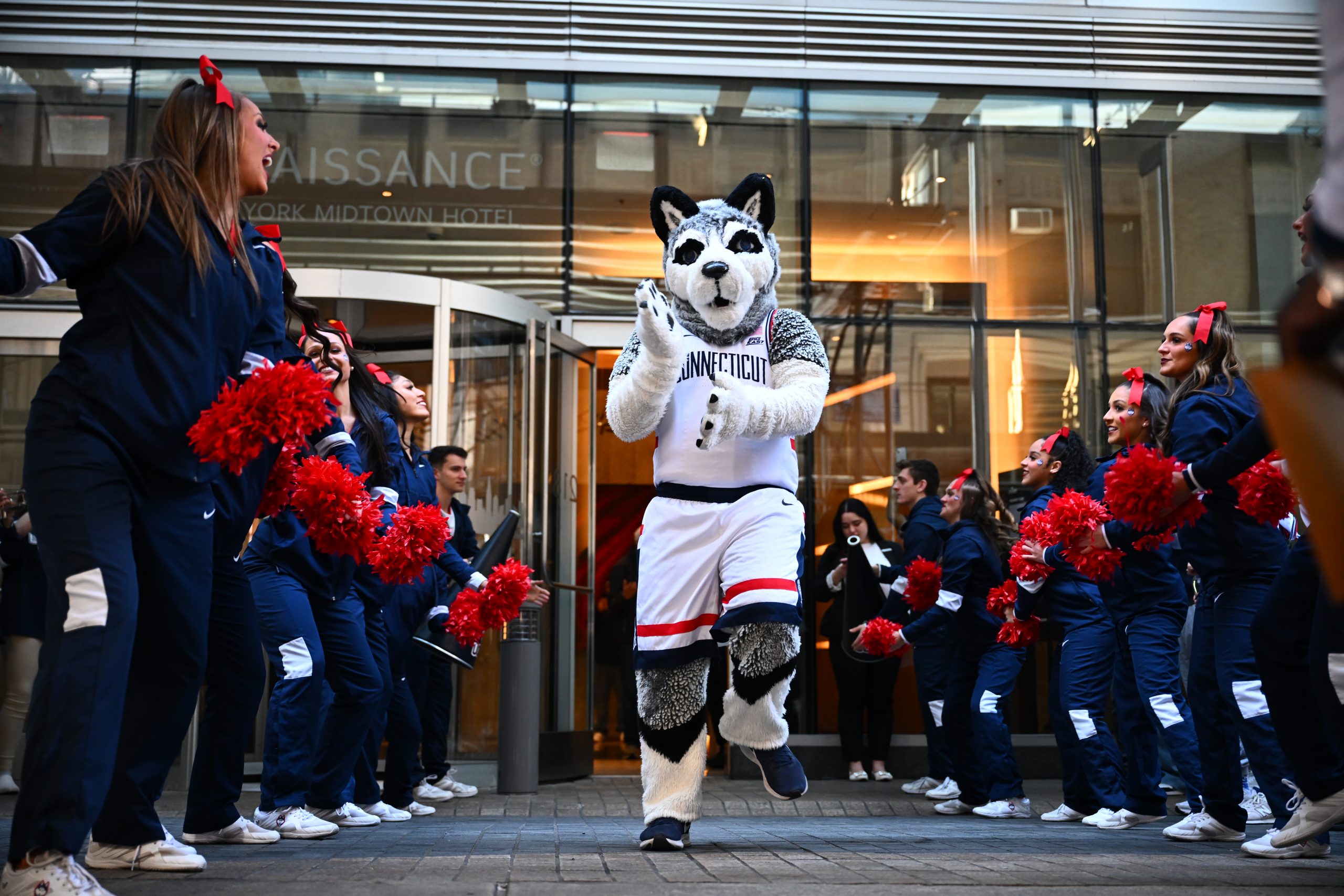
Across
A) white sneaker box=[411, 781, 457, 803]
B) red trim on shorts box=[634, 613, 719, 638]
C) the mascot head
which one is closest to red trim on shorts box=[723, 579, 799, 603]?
red trim on shorts box=[634, 613, 719, 638]

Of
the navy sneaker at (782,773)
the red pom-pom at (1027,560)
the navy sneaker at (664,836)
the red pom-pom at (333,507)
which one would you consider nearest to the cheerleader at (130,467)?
the red pom-pom at (333,507)

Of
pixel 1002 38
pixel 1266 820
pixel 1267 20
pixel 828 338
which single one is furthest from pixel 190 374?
pixel 1267 20

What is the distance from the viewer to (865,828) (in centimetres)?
630

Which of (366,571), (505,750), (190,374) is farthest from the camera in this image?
(505,750)

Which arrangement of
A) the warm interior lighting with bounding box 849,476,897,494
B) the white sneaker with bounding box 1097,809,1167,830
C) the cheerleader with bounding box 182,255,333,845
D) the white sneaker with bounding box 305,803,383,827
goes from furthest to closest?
the warm interior lighting with bounding box 849,476,897,494 < the white sneaker with bounding box 1097,809,1167,830 < the white sneaker with bounding box 305,803,383,827 < the cheerleader with bounding box 182,255,333,845

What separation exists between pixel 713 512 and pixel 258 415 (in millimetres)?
1776

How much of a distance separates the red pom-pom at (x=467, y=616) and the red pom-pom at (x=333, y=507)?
239 centimetres

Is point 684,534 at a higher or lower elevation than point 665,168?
lower

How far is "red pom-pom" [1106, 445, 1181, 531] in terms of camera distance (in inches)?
185

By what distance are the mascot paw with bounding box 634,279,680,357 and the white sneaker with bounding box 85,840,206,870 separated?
205cm

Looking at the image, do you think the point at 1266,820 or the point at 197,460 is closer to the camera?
the point at 197,460

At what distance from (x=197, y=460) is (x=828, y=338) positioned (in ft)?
27.5

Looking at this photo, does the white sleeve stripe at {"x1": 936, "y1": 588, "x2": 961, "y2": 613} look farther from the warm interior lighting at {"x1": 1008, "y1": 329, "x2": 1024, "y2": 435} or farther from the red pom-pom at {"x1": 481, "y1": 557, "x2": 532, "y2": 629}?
the warm interior lighting at {"x1": 1008, "y1": 329, "x2": 1024, "y2": 435}

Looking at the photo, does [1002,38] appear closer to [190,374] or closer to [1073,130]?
[1073,130]
